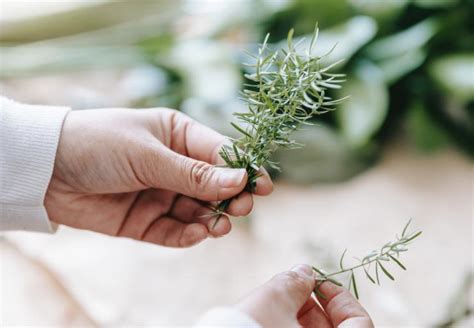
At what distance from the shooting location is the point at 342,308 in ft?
1.79

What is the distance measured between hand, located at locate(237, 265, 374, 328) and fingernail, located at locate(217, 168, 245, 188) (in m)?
0.09

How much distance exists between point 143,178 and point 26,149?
0.13 m

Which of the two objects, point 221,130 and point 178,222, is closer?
point 178,222

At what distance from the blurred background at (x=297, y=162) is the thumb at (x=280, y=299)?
336mm

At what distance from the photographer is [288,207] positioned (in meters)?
1.07

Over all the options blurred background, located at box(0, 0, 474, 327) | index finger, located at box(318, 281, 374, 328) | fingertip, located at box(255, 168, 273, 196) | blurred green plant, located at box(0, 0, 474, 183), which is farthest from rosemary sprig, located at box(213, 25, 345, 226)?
blurred green plant, located at box(0, 0, 474, 183)

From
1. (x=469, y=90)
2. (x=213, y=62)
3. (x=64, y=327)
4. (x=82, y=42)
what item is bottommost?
(x=64, y=327)

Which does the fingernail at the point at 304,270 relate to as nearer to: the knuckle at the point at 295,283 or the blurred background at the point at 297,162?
the knuckle at the point at 295,283

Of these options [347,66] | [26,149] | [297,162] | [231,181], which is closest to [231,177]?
[231,181]

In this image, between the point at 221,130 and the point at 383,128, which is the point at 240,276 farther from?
the point at 383,128

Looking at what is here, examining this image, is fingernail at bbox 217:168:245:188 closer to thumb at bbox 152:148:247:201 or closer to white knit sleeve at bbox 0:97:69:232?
thumb at bbox 152:148:247:201

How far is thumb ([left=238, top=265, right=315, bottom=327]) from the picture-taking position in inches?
19.4

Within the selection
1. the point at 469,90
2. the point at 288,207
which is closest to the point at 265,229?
the point at 288,207

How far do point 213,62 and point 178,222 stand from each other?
57 centimetres
